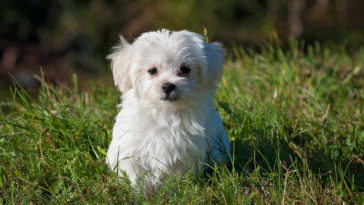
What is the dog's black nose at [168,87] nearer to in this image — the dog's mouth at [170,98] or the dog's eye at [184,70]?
the dog's mouth at [170,98]

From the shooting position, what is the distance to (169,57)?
3.15m

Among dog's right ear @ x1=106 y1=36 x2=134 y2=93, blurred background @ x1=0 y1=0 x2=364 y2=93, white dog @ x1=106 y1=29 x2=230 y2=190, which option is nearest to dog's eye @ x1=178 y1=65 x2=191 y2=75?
white dog @ x1=106 y1=29 x2=230 y2=190

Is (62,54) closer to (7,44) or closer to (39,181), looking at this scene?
(7,44)

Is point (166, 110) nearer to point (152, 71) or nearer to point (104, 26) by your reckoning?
point (152, 71)

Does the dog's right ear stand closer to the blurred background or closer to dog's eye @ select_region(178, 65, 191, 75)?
dog's eye @ select_region(178, 65, 191, 75)

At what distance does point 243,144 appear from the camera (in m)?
3.78

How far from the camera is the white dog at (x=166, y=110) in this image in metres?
3.12

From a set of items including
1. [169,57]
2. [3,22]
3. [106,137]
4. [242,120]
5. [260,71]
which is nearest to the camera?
[169,57]

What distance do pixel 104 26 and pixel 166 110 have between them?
1230 centimetres

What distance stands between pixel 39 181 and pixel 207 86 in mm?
1530

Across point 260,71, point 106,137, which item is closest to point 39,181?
point 106,137

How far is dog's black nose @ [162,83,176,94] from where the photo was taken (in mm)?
3029

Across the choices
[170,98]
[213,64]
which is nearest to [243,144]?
[213,64]

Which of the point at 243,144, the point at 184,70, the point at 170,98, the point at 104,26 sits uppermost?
the point at 184,70
